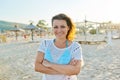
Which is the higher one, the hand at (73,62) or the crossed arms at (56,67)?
the hand at (73,62)

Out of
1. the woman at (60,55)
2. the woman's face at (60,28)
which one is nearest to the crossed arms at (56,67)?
the woman at (60,55)

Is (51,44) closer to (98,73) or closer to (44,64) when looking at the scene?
(44,64)

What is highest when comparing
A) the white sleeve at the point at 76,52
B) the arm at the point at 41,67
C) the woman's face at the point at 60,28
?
the woman's face at the point at 60,28

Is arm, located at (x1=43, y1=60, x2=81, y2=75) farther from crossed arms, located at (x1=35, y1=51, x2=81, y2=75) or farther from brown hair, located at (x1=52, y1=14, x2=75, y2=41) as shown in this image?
brown hair, located at (x1=52, y1=14, x2=75, y2=41)

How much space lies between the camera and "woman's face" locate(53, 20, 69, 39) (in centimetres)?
240

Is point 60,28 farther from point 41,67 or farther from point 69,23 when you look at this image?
point 41,67

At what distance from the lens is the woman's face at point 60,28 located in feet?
7.87

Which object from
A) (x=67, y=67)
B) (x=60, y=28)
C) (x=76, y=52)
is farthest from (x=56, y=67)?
(x=60, y=28)

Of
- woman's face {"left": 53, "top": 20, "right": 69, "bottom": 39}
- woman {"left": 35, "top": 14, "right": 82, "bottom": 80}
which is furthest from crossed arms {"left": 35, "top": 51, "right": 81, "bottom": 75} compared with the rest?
woman's face {"left": 53, "top": 20, "right": 69, "bottom": 39}

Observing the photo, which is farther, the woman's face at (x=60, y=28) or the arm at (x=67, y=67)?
the woman's face at (x=60, y=28)

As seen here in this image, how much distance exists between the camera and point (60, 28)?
2.41 metres

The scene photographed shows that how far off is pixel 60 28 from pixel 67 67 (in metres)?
0.35

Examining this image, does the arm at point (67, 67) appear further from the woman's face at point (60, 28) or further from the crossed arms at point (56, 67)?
the woman's face at point (60, 28)

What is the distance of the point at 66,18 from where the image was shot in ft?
7.88
